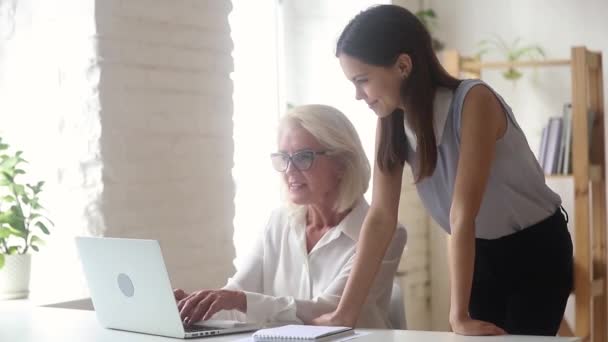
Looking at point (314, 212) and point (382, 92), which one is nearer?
point (382, 92)

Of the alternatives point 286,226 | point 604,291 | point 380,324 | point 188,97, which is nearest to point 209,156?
point 188,97

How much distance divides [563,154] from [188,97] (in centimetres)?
191

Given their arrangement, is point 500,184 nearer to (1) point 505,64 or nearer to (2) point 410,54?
(2) point 410,54

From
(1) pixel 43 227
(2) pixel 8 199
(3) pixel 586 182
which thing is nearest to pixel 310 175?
(1) pixel 43 227

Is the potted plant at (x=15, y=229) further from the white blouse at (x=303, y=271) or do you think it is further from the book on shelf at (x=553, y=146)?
the book on shelf at (x=553, y=146)

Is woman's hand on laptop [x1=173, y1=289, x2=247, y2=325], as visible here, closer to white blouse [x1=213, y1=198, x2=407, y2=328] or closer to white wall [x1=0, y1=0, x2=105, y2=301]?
white blouse [x1=213, y1=198, x2=407, y2=328]

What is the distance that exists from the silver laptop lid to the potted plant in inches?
31.2

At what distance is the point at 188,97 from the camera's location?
10.0 feet

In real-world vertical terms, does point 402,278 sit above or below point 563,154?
below

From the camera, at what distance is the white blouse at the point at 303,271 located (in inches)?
85.8

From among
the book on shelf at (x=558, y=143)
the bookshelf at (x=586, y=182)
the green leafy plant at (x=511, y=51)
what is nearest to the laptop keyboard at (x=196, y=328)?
the bookshelf at (x=586, y=182)

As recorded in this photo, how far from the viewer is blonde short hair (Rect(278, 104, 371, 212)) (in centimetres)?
245

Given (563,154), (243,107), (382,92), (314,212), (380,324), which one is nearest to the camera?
(382,92)

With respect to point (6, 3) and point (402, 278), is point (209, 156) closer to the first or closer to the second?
point (6, 3)
